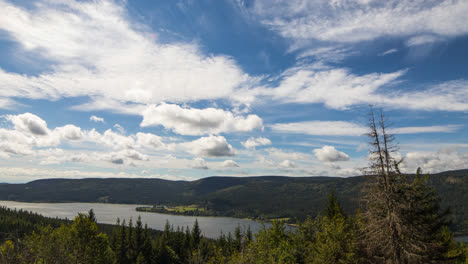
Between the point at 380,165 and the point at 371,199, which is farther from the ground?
the point at 380,165

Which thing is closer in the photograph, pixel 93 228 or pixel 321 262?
pixel 321 262

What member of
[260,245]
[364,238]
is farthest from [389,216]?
[260,245]

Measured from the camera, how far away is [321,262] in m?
28.0

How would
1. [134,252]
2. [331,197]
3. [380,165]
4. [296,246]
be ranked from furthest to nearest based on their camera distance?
[134,252]
[331,197]
[296,246]
[380,165]

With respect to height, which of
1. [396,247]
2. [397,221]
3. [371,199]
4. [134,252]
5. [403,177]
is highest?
[403,177]

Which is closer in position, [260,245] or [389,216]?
[389,216]

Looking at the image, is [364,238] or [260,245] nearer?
[364,238]

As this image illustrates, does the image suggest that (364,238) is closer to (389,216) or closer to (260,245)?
(389,216)

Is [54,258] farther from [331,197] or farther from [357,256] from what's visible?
[331,197]

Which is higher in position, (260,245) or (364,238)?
(364,238)

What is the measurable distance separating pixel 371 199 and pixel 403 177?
275 centimetres

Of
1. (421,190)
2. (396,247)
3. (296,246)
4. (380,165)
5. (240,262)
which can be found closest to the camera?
(396,247)

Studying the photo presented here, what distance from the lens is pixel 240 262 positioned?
914 inches

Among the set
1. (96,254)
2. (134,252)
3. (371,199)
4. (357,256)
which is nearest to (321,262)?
(357,256)
